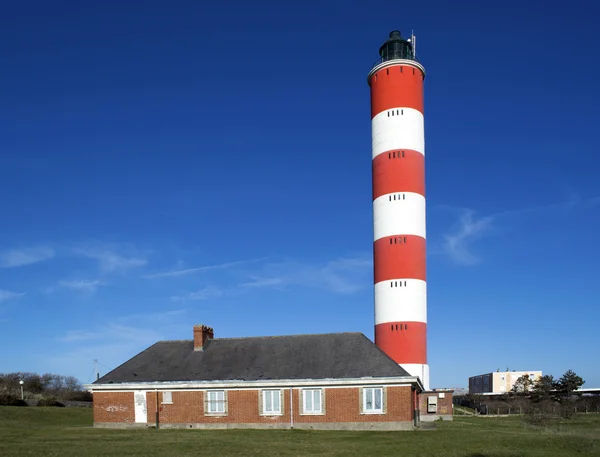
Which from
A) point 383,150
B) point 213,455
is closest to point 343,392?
point 213,455

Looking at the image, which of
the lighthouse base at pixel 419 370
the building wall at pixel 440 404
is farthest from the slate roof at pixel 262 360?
the building wall at pixel 440 404

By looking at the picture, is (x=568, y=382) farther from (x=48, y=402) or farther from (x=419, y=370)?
(x=48, y=402)

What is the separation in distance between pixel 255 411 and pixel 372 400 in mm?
6341

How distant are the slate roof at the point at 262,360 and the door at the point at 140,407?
2.82 feet

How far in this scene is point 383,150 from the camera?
44531mm

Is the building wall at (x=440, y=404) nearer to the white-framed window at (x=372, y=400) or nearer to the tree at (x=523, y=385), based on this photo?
the white-framed window at (x=372, y=400)

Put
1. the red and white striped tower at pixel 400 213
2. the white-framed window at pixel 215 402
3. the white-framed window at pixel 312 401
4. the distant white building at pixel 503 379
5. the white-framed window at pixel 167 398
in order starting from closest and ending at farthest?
the white-framed window at pixel 312 401 < the white-framed window at pixel 215 402 < the white-framed window at pixel 167 398 < the red and white striped tower at pixel 400 213 < the distant white building at pixel 503 379

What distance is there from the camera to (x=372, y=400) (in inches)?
1209

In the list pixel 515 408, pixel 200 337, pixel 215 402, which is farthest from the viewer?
pixel 515 408

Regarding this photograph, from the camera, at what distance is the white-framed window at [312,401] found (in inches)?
1233

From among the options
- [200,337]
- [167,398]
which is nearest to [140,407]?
[167,398]

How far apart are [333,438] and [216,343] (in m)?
12.7

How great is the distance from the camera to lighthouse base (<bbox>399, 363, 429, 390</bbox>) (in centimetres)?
4131

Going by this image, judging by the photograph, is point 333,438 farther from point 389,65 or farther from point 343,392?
point 389,65
